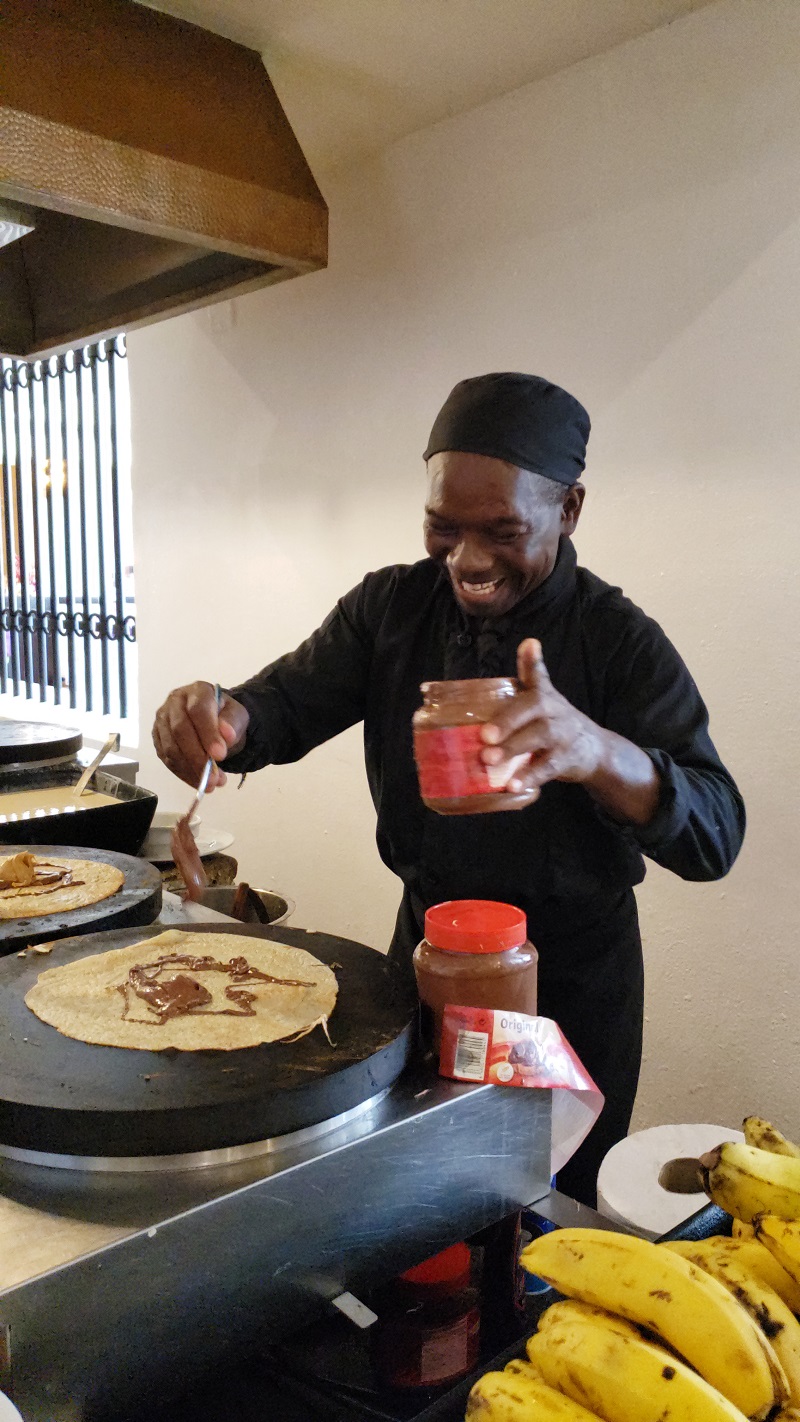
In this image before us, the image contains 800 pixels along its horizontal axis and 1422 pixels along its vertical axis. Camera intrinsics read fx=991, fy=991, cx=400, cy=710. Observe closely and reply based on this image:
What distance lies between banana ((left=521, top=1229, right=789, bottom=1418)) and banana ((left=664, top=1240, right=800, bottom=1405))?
3 cm

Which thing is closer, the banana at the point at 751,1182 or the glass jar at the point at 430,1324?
the glass jar at the point at 430,1324

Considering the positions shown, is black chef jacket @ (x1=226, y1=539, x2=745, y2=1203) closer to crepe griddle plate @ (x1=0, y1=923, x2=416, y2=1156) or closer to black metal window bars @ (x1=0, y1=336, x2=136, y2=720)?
crepe griddle plate @ (x1=0, y1=923, x2=416, y2=1156)

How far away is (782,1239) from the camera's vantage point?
0.90 metres

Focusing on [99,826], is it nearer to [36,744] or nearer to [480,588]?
[36,744]

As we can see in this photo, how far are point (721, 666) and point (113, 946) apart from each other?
1.56 meters

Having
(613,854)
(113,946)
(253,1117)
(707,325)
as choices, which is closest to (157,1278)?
(253,1117)

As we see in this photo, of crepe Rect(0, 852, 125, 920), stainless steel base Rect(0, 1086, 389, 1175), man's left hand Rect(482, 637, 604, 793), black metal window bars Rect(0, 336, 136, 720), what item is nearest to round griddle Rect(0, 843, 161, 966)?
crepe Rect(0, 852, 125, 920)

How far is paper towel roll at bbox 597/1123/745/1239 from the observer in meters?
1.56

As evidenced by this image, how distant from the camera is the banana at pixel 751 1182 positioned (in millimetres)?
961

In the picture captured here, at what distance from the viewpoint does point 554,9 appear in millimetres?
2188

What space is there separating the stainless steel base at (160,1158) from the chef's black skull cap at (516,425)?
36.5 inches

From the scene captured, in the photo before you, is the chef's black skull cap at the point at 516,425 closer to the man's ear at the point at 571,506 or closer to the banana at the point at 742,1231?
the man's ear at the point at 571,506

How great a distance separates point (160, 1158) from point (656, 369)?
6.81ft

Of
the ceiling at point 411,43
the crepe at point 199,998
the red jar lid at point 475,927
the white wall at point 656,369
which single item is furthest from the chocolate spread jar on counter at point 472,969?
the ceiling at point 411,43
